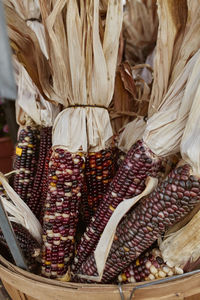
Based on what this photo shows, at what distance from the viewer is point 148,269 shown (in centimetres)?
62

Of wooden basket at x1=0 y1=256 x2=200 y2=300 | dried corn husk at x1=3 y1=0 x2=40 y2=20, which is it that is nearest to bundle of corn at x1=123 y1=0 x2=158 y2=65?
dried corn husk at x1=3 y1=0 x2=40 y2=20

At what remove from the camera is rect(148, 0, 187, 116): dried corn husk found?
61 centimetres

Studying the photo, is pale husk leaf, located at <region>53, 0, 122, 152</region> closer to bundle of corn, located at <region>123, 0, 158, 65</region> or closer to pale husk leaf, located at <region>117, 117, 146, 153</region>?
pale husk leaf, located at <region>117, 117, 146, 153</region>

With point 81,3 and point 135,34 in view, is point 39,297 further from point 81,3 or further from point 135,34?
point 135,34

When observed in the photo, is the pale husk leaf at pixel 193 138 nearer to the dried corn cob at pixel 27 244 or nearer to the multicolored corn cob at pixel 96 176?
the multicolored corn cob at pixel 96 176

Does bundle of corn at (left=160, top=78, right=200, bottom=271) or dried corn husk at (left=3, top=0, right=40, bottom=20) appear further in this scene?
dried corn husk at (left=3, top=0, right=40, bottom=20)

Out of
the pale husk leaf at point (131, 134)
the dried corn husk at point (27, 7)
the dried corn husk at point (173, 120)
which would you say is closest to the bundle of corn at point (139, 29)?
the dried corn husk at point (27, 7)

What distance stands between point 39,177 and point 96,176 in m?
0.19

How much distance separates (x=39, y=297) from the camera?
0.61 meters

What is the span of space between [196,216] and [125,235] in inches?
6.4

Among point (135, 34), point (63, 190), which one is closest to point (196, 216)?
point (63, 190)

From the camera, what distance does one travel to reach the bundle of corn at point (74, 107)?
0.66 m

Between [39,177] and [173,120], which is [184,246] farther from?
[39,177]

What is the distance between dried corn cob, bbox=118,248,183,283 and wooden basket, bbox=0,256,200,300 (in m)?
0.05
